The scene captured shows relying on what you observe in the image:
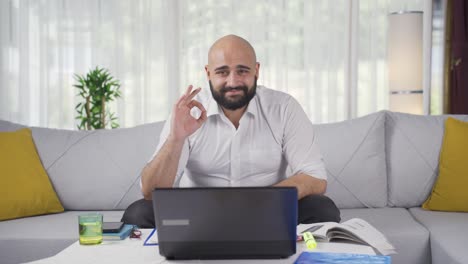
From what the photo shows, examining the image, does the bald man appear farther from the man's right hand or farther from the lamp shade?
the lamp shade

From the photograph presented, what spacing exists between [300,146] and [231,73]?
0.38 m

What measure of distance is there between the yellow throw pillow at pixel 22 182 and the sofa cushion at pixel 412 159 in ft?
5.05

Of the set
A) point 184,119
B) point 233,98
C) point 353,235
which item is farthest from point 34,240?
point 353,235

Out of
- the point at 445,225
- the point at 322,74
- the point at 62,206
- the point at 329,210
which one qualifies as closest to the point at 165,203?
the point at 329,210

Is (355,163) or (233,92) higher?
(233,92)

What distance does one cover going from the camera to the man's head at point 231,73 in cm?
242

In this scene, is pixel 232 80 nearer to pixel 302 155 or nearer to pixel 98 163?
pixel 302 155

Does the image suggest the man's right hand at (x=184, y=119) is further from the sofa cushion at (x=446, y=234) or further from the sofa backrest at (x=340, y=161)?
the sofa cushion at (x=446, y=234)

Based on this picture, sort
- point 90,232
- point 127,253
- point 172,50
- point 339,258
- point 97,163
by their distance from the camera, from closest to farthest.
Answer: point 339,258, point 127,253, point 90,232, point 97,163, point 172,50

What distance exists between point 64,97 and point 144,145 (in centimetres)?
254

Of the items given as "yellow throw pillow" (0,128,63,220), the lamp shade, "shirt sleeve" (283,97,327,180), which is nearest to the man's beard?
"shirt sleeve" (283,97,327,180)

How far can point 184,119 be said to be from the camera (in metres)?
2.21

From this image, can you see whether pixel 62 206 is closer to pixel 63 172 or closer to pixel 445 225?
pixel 63 172

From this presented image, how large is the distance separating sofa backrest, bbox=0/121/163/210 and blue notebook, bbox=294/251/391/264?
158 centimetres
